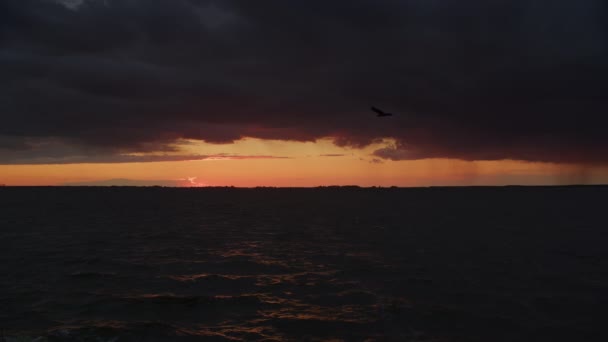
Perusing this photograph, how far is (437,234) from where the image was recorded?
49.0 metres

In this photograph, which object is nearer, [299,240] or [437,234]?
[299,240]

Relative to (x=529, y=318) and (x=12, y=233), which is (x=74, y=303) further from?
(x=12, y=233)

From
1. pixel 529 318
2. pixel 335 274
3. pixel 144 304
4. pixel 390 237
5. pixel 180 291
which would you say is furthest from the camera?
pixel 390 237

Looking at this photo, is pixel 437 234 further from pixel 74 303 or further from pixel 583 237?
pixel 74 303

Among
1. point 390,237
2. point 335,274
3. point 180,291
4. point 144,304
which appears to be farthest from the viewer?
point 390,237

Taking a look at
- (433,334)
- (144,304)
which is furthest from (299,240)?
(433,334)

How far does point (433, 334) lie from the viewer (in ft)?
53.6

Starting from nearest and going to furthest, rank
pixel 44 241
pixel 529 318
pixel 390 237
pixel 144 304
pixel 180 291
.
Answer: pixel 529 318 < pixel 144 304 < pixel 180 291 < pixel 44 241 < pixel 390 237

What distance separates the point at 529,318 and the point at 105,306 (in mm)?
19138

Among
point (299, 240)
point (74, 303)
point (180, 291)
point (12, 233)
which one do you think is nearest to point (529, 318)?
point (180, 291)

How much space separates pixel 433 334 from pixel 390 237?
30.6 metres

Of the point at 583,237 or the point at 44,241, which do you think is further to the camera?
the point at 583,237

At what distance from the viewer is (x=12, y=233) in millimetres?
48188

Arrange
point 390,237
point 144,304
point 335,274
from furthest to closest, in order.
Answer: point 390,237 < point 335,274 < point 144,304
